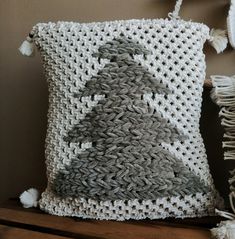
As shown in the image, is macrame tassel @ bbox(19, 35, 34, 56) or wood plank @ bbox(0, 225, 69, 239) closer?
wood plank @ bbox(0, 225, 69, 239)

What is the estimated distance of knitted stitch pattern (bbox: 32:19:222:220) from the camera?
0.70 meters

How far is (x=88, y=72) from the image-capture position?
2.43 ft

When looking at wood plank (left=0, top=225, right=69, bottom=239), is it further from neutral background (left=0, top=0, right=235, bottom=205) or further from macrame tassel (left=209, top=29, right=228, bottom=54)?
macrame tassel (left=209, top=29, right=228, bottom=54)

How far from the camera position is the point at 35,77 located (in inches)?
39.0

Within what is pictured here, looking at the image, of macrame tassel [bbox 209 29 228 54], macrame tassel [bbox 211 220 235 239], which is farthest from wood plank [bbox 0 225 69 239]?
macrame tassel [bbox 209 29 228 54]

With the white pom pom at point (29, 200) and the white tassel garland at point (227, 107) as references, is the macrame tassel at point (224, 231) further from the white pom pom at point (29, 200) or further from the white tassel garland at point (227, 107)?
the white pom pom at point (29, 200)

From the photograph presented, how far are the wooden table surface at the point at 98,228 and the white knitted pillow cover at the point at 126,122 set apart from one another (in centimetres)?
2

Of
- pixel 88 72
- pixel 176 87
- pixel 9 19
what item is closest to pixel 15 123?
pixel 9 19

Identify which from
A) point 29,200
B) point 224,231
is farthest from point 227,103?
point 29,200

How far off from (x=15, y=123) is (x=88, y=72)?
15.1 inches

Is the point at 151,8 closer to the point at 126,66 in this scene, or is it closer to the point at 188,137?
the point at 126,66

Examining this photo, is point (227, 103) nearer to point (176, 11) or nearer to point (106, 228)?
point (176, 11)

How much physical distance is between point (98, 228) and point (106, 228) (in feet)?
0.05

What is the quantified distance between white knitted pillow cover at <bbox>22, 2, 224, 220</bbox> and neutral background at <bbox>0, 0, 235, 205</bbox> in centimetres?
11
